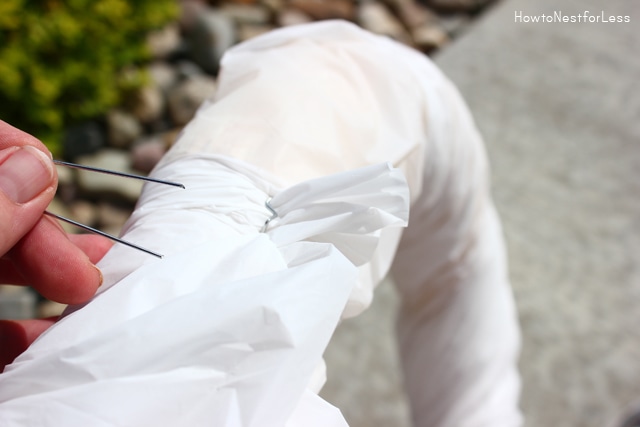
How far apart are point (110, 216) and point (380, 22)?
1.25 meters

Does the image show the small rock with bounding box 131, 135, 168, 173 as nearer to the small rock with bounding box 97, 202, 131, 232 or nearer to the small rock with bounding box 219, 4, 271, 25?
the small rock with bounding box 97, 202, 131, 232

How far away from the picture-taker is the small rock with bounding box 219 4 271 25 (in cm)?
215

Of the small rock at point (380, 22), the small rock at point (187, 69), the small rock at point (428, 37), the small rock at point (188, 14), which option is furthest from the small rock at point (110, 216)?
the small rock at point (428, 37)

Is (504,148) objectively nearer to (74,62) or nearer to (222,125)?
(74,62)

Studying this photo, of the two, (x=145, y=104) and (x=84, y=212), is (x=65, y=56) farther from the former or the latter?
(x=84, y=212)

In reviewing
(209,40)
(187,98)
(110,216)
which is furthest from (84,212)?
(209,40)

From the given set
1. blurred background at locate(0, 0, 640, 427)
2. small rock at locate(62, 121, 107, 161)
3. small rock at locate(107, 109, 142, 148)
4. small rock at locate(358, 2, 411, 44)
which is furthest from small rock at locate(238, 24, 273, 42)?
small rock at locate(62, 121, 107, 161)

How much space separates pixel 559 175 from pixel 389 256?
4.72 feet

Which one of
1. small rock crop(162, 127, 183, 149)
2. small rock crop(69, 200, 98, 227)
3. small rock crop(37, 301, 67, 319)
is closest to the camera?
small rock crop(37, 301, 67, 319)

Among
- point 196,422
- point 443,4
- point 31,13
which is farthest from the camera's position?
point 443,4

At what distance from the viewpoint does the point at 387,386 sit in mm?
1471

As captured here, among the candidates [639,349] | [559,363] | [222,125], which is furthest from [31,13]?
[639,349]

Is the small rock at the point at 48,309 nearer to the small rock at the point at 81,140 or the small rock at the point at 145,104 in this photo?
the small rock at the point at 81,140

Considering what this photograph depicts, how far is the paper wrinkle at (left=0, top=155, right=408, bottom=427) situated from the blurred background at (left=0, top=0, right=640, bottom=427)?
1.06 metres
